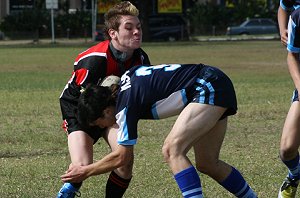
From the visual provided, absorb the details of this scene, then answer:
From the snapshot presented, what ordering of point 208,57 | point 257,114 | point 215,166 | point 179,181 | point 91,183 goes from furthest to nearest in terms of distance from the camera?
1. point 208,57
2. point 257,114
3. point 91,183
4. point 215,166
5. point 179,181

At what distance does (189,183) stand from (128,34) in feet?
4.76

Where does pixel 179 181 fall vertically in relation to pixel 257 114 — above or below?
above

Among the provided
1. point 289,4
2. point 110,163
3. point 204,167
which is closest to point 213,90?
point 204,167

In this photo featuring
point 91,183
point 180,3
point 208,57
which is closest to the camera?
point 91,183

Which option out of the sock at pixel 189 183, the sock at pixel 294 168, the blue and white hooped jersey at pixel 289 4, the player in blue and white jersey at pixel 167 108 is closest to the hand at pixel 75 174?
the player in blue and white jersey at pixel 167 108

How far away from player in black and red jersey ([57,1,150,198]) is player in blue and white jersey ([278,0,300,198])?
1.21m

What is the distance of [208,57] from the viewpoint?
35.2 meters

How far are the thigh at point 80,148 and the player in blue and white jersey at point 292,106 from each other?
1.67 meters

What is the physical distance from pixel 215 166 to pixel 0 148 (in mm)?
4987

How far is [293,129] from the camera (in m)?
7.58

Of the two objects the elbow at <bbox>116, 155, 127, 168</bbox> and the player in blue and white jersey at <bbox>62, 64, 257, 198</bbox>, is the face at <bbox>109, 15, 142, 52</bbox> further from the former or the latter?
the elbow at <bbox>116, 155, 127, 168</bbox>

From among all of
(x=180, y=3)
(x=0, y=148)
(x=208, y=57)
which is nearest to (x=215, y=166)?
(x=0, y=148)

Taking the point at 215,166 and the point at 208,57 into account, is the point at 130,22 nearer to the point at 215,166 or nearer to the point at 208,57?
the point at 215,166

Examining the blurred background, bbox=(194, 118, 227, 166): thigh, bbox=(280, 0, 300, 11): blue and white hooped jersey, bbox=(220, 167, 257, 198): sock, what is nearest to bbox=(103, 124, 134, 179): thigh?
bbox=(194, 118, 227, 166): thigh
